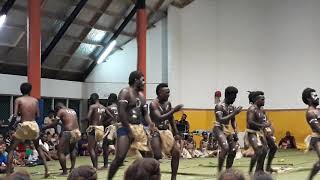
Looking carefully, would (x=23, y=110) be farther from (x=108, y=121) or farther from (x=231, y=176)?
(x=231, y=176)

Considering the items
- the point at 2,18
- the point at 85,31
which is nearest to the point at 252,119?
the point at 2,18

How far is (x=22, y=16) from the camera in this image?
17891 mm

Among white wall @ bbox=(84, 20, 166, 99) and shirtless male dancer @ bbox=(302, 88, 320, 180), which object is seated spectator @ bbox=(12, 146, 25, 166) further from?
shirtless male dancer @ bbox=(302, 88, 320, 180)

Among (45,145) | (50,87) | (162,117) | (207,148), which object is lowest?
(207,148)

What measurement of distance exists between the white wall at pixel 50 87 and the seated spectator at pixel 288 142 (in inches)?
330

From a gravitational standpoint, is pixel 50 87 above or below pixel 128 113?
above

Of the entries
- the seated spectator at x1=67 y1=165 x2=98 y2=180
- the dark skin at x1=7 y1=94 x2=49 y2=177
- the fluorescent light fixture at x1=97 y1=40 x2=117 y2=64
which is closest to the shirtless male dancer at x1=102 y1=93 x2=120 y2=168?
the dark skin at x1=7 y1=94 x2=49 y2=177

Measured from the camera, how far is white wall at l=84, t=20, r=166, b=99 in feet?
72.9

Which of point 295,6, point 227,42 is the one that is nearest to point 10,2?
point 227,42

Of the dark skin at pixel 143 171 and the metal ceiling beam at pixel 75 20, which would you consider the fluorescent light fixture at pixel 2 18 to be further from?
the dark skin at pixel 143 171

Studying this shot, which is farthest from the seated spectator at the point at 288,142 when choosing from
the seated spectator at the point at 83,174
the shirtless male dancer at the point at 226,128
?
the seated spectator at the point at 83,174

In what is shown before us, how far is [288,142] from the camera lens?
72.3 feet

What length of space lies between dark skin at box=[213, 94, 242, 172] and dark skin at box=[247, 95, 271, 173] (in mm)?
345

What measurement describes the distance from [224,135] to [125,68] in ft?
43.0
